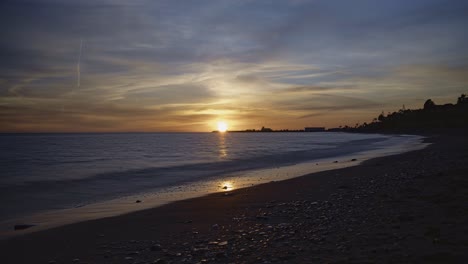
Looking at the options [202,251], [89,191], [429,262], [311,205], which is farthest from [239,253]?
[89,191]

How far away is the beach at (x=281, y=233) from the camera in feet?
20.4

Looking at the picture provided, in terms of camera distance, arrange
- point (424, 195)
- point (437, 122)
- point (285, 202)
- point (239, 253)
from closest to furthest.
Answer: point (239, 253) → point (424, 195) → point (285, 202) → point (437, 122)

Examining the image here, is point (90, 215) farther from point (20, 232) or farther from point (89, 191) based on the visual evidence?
point (89, 191)

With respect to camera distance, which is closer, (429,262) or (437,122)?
(429,262)

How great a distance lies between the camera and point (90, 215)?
37.0 ft

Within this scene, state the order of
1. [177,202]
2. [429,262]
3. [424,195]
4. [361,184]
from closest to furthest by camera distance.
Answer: [429,262] → [424,195] → [177,202] → [361,184]

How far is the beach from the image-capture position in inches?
245

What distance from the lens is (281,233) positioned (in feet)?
25.2

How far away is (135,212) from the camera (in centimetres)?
1131

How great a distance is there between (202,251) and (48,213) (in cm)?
821

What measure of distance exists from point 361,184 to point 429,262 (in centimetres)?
932

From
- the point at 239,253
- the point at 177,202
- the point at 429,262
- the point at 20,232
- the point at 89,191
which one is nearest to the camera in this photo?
the point at 429,262

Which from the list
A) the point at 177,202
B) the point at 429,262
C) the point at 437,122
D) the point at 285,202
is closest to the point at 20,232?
the point at 177,202

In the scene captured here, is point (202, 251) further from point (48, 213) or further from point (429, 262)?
point (48, 213)
